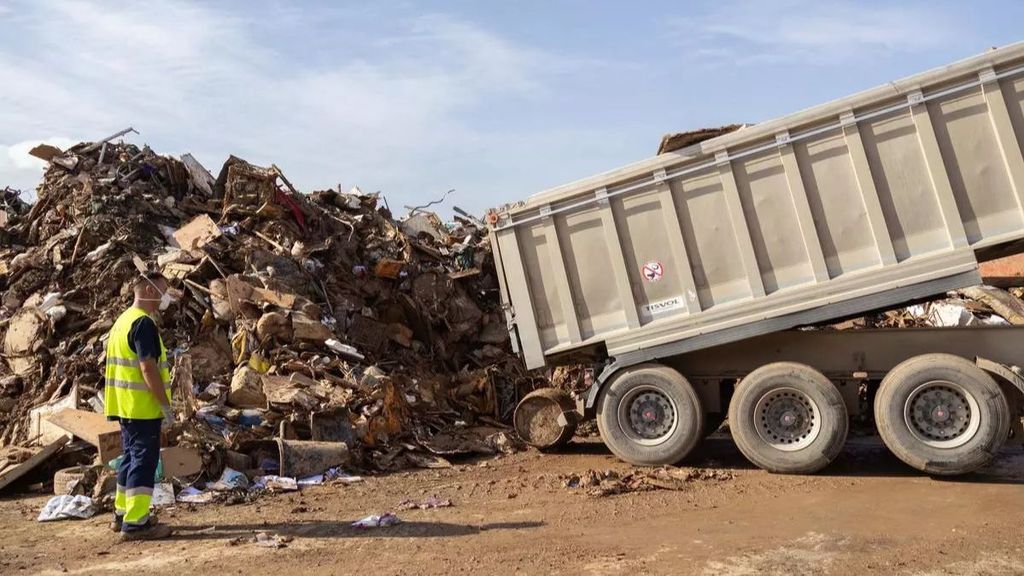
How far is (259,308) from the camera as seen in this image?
31.6ft

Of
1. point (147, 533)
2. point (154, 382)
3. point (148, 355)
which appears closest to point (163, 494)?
point (147, 533)

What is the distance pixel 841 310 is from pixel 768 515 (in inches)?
76.2

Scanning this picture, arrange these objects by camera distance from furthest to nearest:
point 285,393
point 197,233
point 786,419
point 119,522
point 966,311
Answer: point 197,233 → point 966,311 → point 285,393 → point 786,419 → point 119,522

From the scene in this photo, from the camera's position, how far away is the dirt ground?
15.2 ft

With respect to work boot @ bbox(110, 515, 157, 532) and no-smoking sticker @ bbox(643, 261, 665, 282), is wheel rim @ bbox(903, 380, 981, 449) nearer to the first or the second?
no-smoking sticker @ bbox(643, 261, 665, 282)

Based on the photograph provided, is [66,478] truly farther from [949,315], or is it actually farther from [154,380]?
[949,315]

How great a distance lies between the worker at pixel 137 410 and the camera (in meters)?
5.53

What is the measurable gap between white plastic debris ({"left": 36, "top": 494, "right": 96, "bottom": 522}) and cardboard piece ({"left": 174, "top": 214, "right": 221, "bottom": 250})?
4752 mm

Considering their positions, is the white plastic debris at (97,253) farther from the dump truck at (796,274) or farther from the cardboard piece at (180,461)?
the dump truck at (796,274)

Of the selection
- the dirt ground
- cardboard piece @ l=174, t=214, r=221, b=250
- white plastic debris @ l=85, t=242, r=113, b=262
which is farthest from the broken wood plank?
white plastic debris @ l=85, t=242, r=113, b=262

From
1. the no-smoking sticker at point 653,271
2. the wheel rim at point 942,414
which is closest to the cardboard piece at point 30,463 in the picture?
the no-smoking sticker at point 653,271

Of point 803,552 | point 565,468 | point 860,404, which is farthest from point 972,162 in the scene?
point 565,468

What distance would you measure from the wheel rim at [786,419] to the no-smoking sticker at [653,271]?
131 centimetres

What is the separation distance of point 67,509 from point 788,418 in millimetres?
5523
